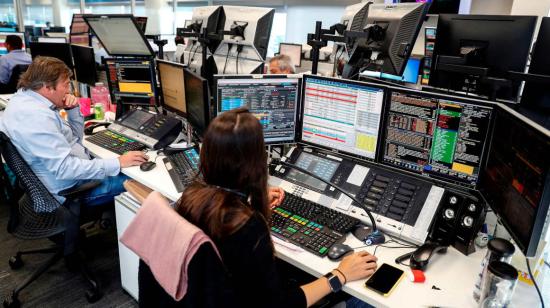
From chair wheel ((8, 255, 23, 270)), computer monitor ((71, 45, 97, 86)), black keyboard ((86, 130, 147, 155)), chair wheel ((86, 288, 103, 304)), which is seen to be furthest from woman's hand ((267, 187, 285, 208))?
computer monitor ((71, 45, 97, 86))

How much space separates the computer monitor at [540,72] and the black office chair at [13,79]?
4.53 metres

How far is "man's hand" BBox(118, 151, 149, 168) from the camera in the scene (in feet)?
6.73

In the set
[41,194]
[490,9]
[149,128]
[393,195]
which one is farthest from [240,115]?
[490,9]

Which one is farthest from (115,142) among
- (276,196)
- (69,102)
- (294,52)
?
(294,52)

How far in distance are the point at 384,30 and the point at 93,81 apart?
239 cm

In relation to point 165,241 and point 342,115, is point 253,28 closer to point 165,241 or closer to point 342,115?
point 342,115

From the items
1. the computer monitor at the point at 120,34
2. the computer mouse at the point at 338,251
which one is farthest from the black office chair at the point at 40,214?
the computer mouse at the point at 338,251

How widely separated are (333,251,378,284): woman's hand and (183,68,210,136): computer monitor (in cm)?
100

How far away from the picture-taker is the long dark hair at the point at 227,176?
975 mm

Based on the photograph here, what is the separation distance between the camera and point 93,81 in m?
3.25

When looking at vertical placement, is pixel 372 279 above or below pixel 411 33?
below

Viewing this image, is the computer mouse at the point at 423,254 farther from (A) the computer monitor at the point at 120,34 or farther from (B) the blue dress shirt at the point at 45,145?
(A) the computer monitor at the point at 120,34

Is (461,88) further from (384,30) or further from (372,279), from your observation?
(372,279)

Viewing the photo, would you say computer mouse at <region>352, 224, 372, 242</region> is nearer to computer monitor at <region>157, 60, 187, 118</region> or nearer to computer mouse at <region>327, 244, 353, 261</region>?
computer mouse at <region>327, 244, 353, 261</region>
